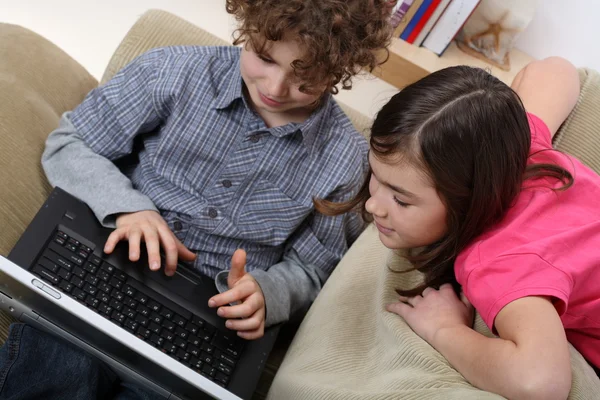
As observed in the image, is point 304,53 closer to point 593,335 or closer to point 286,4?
point 286,4

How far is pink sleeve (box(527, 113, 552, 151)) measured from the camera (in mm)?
892

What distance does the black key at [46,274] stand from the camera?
2.92 feet

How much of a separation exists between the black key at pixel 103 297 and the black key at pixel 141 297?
0.14ft

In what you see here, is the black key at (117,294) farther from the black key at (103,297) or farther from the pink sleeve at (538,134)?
the pink sleeve at (538,134)

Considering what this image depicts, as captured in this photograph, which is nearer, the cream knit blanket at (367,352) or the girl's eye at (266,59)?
the cream knit blanket at (367,352)

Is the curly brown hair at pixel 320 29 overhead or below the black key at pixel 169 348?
overhead

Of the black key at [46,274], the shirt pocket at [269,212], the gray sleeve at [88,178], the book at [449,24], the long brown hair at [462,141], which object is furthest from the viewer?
the book at [449,24]

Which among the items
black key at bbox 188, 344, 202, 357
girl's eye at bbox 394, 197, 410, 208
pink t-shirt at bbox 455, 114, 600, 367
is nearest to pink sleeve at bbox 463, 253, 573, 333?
pink t-shirt at bbox 455, 114, 600, 367

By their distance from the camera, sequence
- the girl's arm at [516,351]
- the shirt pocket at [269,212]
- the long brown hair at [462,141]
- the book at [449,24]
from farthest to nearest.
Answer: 1. the book at [449,24]
2. the shirt pocket at [269,212]
3. the long brown hair at [462,141]
4. the girl's arm at [516,351]

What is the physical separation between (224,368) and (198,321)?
87 millimetres

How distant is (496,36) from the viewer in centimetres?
165

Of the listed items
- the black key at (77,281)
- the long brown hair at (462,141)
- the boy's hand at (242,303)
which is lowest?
the black key at (77,281)

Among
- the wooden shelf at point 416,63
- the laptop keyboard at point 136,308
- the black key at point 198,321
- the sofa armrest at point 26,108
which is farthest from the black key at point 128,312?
the wooden shelf at point 416,63

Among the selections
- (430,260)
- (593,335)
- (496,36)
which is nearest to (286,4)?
(430,260)
